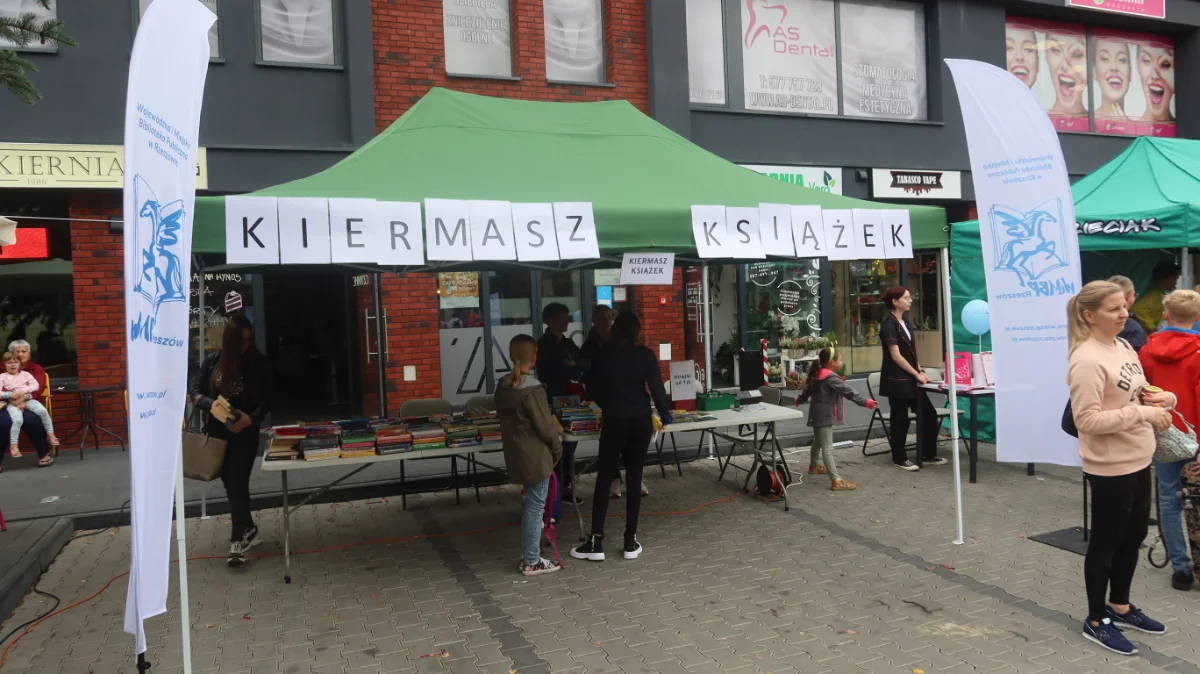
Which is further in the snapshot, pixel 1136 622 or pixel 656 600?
pixel 656 600

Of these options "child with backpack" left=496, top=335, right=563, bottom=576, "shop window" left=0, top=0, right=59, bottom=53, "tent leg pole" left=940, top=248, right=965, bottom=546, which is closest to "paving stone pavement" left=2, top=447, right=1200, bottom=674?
"tent leg pole" left=940, top=248, right=965, bottom=546

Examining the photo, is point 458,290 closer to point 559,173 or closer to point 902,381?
point 559,173

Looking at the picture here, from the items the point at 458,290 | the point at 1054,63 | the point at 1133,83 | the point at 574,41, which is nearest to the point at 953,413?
the point at 458,290

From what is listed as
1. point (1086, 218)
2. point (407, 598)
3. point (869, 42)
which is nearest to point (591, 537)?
point (407, 598)

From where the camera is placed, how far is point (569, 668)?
4082 mm

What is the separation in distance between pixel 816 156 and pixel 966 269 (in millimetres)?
4548

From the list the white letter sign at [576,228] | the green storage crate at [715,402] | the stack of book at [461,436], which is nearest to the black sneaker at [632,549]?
the stack of book at [461,436]

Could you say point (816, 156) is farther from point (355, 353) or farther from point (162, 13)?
point (162, 13)

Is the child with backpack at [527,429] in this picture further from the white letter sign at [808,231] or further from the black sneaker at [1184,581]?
the black sneaker at [1184,581]

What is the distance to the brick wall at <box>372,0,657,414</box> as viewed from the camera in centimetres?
1102

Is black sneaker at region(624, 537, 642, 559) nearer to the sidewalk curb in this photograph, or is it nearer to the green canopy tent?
the sidewalk curb

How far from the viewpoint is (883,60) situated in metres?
14.0

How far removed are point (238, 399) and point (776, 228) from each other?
4.11m

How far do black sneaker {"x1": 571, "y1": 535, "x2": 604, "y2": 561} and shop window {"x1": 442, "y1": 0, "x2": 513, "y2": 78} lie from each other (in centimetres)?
776
